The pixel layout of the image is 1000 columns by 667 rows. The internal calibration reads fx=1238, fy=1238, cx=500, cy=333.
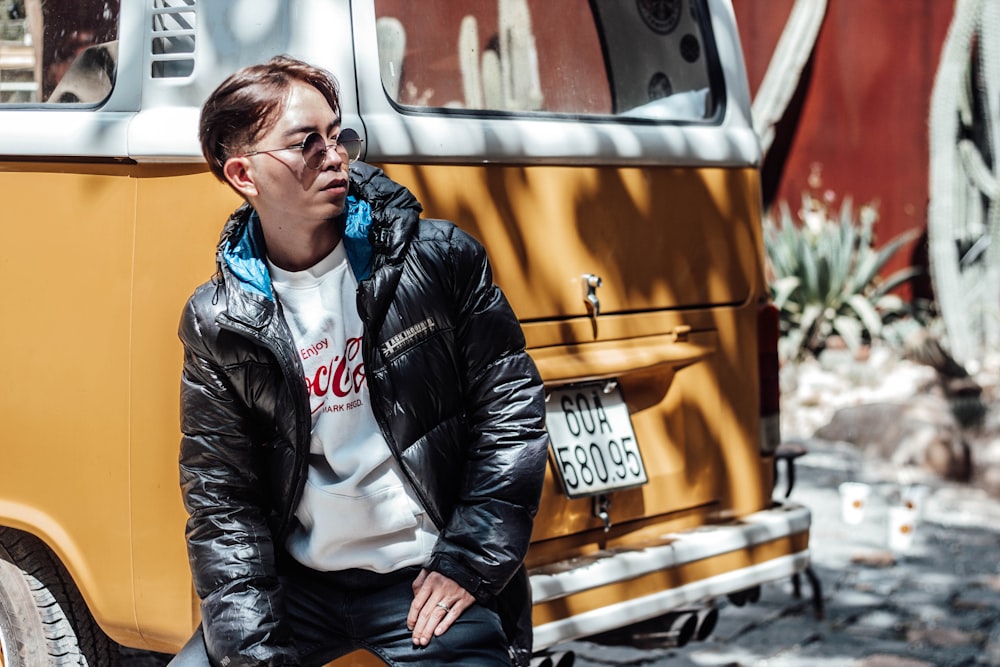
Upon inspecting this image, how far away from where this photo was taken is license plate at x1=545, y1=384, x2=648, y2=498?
320 centimetres

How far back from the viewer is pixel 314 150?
7.32ft

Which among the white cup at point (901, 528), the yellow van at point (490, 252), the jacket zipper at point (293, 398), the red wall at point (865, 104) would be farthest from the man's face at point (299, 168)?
the red wall at point (865, 104)

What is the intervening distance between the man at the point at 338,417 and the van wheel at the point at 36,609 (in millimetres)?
771

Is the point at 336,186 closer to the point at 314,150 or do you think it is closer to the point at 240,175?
the point at 314,150

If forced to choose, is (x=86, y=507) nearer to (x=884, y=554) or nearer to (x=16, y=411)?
(x=16, y=411)

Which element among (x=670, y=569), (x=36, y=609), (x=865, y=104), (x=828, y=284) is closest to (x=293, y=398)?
(x=36, y=609)

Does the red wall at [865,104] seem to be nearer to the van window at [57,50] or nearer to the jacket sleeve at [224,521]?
the van window at [57,50]

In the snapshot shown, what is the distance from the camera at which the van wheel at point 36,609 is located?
2.96 metres

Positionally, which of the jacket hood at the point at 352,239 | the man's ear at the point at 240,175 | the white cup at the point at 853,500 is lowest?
the white cup at the point at 853,500

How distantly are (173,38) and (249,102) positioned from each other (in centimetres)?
59

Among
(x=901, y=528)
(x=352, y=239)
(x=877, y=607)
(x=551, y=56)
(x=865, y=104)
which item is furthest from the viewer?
(x=865, y=104)

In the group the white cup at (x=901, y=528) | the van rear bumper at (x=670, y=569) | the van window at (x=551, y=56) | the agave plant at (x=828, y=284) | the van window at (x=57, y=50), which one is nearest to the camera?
the van window at (x=57, y=50)

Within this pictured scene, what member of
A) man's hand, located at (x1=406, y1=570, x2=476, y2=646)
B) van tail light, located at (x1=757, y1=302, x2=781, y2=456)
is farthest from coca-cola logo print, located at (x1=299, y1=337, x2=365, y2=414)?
van tail light, located at (x1=757, y1=302, x2=781, y2=456)

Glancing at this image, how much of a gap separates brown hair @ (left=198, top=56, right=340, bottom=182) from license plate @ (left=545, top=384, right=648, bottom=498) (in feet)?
3.94
